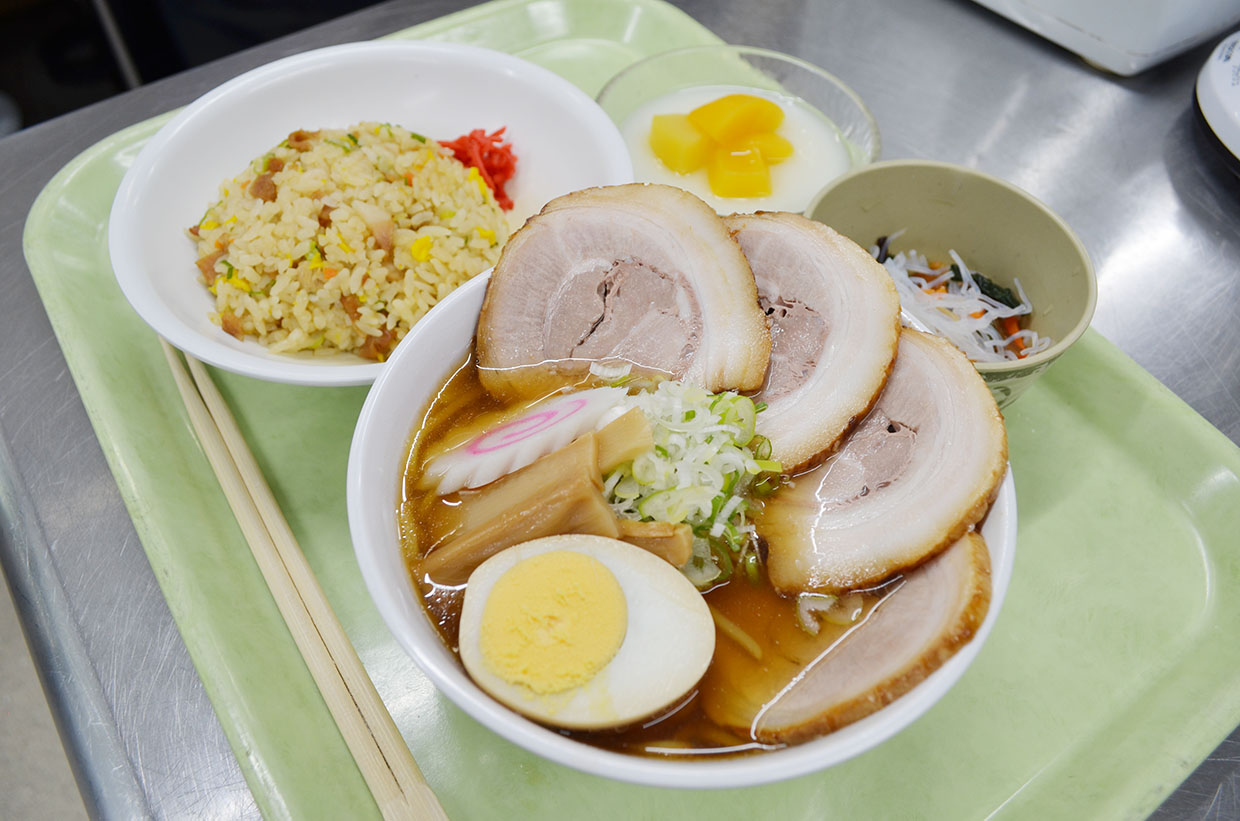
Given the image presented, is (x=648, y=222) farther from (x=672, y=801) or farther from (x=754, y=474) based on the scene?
(x=672, y=801)

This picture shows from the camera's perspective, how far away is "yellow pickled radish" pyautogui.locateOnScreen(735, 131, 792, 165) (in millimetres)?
2141

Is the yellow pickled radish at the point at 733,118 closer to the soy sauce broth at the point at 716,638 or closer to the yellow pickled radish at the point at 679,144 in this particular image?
the yellow pickled radish at the point at 679,144

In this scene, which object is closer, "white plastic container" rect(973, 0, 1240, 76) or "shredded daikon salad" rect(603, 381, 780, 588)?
"shredded daikon salad" rect(603, 381, 780, 588)

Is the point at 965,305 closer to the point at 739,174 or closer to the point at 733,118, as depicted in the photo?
the point at 739,174

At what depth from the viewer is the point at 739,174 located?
208cm

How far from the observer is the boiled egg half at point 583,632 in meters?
1.02

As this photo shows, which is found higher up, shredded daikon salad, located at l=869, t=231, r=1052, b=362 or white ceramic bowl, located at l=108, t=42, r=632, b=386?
white ceramic bowl, located at l=108, t=42, r=632, b=386

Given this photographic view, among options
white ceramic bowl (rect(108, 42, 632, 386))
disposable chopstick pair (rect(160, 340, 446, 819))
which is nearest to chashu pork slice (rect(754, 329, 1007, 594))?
disposable chopstick pair (rect(160, 340, 446, 819))

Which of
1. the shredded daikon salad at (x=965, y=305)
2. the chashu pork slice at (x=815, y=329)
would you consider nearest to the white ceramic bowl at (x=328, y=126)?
the chashu pork slice at (x=815, y=329)

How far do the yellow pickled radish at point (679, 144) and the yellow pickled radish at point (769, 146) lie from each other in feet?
0.36

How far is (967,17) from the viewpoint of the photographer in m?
3.06

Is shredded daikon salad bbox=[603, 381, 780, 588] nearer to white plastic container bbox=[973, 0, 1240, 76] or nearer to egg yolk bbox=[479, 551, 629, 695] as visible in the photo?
egg yolk bbox=[479, 551, 629, 695]

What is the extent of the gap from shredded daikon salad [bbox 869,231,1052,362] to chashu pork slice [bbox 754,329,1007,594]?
19.6 inches

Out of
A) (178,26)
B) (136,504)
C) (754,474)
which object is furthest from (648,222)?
(178,26)
